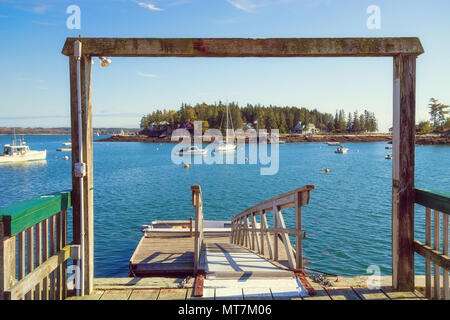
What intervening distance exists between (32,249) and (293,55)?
337 centimetres

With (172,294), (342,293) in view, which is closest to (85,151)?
(172,294)

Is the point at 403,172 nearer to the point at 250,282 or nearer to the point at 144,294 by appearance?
the point at 250,282

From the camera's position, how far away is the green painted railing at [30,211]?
2.82 m

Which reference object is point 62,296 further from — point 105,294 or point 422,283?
point 422,283

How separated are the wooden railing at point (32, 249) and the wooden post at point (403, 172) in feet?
12.3

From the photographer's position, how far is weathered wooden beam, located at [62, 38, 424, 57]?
4.08m

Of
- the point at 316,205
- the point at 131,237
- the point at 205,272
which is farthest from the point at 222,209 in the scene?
the point at 205,272

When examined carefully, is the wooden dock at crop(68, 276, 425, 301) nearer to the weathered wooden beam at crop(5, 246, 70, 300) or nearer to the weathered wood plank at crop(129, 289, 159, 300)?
the weathered wood plank at crop(129, 289, 159, 300)

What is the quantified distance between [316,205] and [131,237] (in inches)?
572

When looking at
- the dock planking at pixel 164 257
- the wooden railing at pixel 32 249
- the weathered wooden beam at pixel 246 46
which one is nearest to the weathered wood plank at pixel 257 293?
the wooden railing at pixel 32 249

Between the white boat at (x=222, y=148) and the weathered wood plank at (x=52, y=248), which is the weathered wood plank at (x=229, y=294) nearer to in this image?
the weathered wood plank at (x=52, y=248)

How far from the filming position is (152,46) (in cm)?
409
